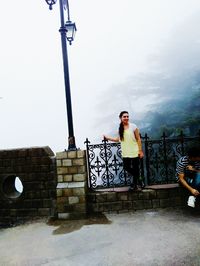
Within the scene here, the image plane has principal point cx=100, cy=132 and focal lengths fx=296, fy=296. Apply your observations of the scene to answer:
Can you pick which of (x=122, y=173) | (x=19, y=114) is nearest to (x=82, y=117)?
(x=19, y=114)

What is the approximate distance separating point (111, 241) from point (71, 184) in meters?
1.92

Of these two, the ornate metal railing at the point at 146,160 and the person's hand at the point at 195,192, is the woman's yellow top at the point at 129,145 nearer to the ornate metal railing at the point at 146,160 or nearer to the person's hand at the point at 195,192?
the ornate metal railing at the point at 146,160

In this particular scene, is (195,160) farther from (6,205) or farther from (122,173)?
(6,205)

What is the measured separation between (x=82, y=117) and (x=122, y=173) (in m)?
77.2

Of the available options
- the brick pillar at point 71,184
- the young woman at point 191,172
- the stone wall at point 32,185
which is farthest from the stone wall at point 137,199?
the stone wall at point 32,185

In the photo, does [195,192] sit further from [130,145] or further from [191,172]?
[130,145]

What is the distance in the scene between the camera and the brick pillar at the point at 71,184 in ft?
20.0

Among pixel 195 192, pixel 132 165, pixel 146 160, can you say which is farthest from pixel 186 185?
pixel 146 160

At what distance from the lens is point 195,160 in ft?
17.8

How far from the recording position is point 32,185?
6.41 m

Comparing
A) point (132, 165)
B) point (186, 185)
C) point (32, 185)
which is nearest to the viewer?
point (186, 185)

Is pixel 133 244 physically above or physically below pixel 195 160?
below

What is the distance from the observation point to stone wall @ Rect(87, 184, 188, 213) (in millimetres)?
6238

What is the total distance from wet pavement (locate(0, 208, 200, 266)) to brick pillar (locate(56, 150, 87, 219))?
279mm
